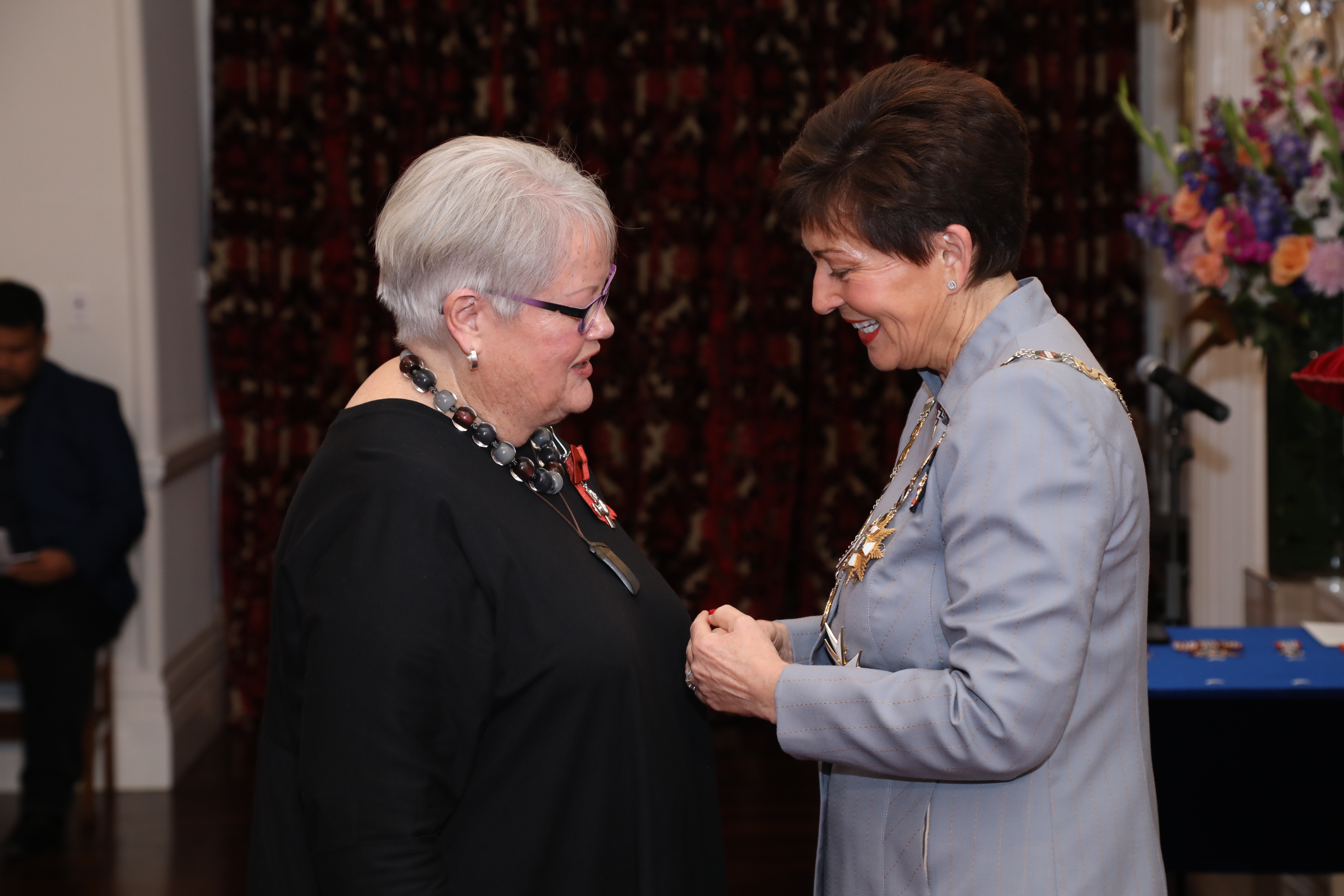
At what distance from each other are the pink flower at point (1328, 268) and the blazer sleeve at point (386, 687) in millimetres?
1886

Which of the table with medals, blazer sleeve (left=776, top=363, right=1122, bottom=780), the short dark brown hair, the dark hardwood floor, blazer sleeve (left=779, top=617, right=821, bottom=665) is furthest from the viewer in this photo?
the dark hardwood floor

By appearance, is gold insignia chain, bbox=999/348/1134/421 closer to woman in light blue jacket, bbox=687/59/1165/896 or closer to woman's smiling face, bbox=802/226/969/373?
woman in light blue jacket, bbox=687/59/1165/896

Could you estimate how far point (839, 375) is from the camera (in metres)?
4.69

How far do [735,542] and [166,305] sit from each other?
2.20 m

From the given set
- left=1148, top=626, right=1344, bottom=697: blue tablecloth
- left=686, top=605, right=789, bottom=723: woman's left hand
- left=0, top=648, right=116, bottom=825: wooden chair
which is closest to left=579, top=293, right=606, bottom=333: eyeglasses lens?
left=686, top=605, right=789, bottom=723: woman's left hand

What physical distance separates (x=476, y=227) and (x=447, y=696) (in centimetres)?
51

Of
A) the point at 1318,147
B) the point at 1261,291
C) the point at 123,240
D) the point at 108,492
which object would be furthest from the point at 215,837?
the point at 1318,147

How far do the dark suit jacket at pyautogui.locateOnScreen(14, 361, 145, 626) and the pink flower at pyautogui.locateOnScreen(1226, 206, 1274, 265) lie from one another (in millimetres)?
3121

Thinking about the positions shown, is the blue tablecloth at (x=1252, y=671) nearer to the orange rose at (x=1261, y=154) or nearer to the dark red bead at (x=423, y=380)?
the orange rose at (x=1261, y=154)

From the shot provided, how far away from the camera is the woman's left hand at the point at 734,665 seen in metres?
1.41

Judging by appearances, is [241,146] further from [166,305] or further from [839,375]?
[839,375]

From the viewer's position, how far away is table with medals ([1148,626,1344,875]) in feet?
7.45

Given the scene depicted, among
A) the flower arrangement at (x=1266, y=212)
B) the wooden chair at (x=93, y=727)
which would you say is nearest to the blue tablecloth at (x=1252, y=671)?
the flower arrangement at (x=1266, y=212)

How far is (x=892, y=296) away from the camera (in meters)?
1.42
